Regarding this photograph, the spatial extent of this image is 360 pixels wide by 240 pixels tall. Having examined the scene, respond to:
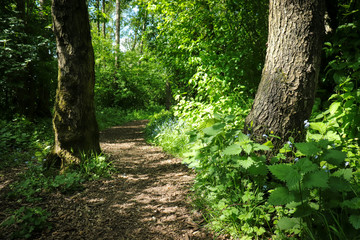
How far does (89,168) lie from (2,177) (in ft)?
5.28

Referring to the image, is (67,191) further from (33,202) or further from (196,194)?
(196,194)

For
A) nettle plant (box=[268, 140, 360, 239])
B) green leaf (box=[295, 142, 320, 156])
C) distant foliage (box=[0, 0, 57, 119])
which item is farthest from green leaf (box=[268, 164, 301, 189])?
distant foliage (box=[0, 0, 57, 119])

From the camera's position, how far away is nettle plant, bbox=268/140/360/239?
1507 mm

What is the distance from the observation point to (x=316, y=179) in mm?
1520

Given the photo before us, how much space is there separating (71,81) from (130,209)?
7.68 feet

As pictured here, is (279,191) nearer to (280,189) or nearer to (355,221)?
(280,189)

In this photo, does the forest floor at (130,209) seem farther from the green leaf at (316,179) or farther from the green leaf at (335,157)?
the green leaf at (335,157)

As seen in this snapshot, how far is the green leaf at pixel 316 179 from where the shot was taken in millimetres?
1466

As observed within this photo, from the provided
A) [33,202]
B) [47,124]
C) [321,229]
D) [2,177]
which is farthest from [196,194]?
[47,124]

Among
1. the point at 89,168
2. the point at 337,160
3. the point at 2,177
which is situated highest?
the point at 337,160

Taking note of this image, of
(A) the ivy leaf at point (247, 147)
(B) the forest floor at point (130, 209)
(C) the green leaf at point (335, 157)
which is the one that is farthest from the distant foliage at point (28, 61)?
(C) the green leaf at point (335, 157)

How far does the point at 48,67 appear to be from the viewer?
693cm

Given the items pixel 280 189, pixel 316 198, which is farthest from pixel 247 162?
pixel 316 198

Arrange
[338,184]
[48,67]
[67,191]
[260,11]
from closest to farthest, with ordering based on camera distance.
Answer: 1. [338,184]
2. [67,191]
3. [260,11]
4. [48,67]
